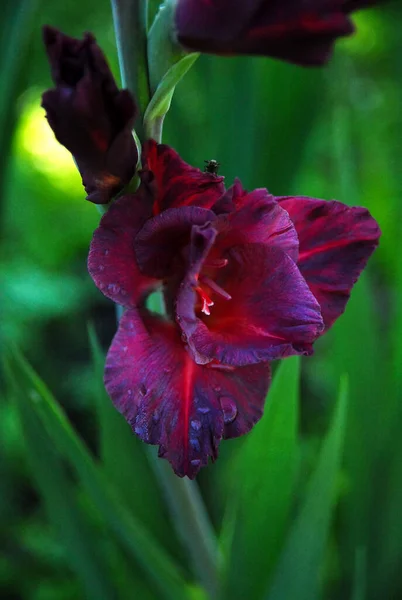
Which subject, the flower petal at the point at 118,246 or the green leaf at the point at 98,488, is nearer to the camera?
the flower petal at the point at 118,246

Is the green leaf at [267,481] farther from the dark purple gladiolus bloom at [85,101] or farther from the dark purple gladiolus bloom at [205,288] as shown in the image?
the dark purple gladiolus bloom at [85,101]

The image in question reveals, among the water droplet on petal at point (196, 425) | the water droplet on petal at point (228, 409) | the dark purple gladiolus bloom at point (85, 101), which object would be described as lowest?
the water droplet on petal at point (228, 409)

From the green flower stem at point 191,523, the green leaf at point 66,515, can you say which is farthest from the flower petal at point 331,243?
the green leaf at point 66,515

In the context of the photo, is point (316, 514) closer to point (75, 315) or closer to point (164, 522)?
point (164, 522)

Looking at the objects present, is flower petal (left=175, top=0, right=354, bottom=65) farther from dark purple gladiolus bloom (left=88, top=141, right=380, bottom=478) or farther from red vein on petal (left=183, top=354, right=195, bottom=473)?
red vein on petal (left=183, top=354, right=195, bottom=473)

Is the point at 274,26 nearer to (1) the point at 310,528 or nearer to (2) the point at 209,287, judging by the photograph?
(2) the point at 209,287

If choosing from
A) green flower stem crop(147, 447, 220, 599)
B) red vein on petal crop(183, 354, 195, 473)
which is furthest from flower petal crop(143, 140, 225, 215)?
green flower stem crop(147, 447, 220, 599)

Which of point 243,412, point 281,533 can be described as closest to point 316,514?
point 281,533

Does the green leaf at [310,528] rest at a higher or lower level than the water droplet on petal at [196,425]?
lower
